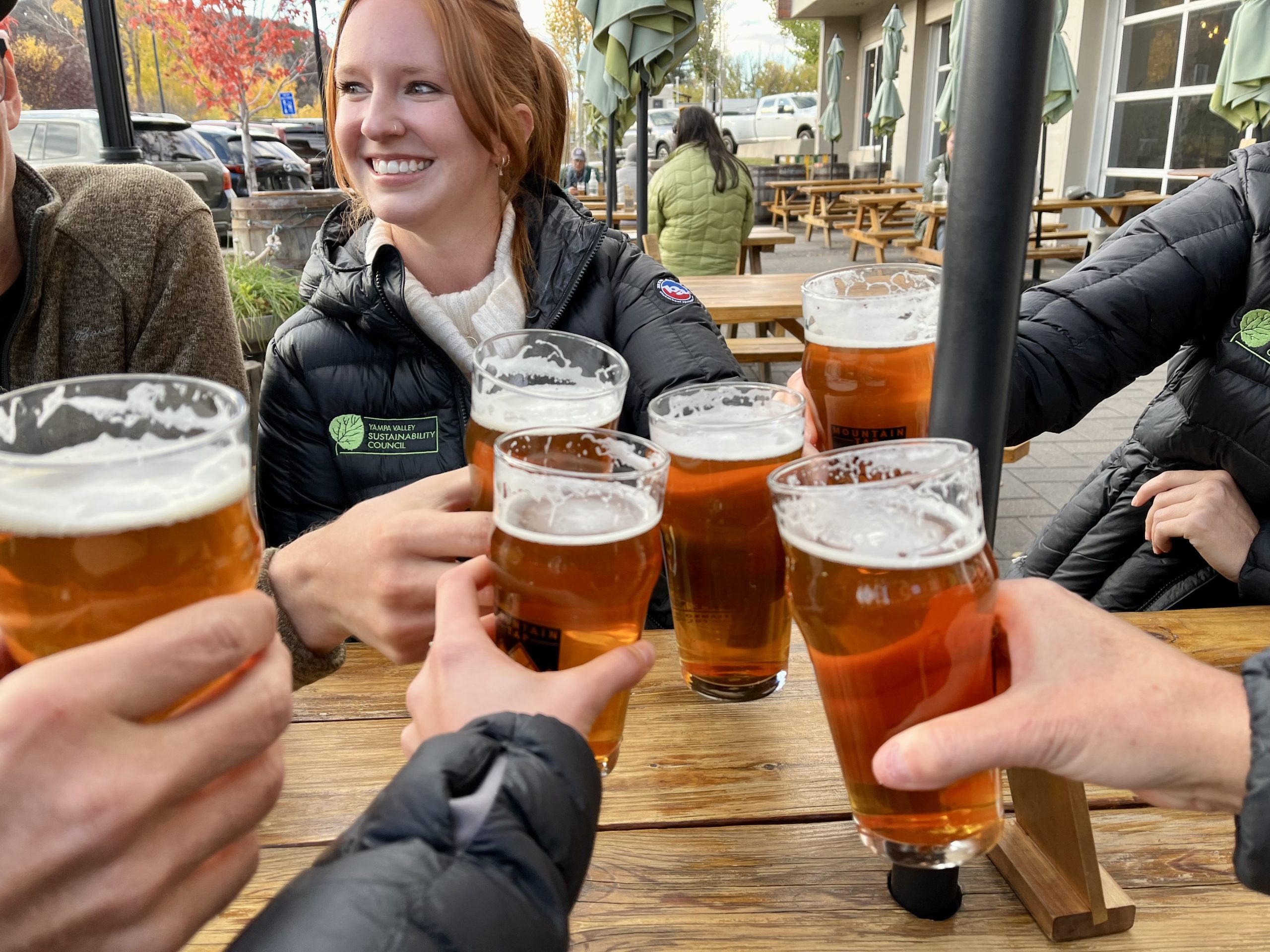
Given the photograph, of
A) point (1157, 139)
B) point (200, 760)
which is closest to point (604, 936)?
point (200, 760)

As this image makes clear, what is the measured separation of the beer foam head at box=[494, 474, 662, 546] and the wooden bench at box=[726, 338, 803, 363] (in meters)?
4.17

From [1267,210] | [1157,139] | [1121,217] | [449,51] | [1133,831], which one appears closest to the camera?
[1133,831]

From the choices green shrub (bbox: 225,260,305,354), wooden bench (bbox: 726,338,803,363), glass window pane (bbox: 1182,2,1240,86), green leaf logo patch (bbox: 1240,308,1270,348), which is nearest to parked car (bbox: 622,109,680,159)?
glass window pane (bbox: 1182,2,1240,86)

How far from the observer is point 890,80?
13984 millimetres

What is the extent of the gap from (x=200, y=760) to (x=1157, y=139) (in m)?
12.9

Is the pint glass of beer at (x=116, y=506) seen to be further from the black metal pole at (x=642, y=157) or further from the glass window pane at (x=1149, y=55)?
the glass window pane at (x=1149, y=55)

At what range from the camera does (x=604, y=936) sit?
890mm

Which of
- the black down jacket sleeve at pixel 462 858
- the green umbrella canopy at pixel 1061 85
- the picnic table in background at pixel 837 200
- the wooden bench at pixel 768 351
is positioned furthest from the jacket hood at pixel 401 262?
the picnic table in background at pixel 837 200

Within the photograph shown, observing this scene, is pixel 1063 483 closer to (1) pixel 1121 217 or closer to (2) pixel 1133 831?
(2) pixel 1133 831

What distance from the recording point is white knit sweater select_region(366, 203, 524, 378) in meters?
2.12

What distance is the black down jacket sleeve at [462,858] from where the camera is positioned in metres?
0.59

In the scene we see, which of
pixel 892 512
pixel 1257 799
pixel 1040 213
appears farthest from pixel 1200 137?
pixel 892 512

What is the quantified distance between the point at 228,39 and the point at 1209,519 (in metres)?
14.5

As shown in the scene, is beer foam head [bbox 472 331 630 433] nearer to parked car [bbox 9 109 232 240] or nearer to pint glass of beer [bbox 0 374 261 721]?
pint glass of beer [bbox 0 374 261 721]
